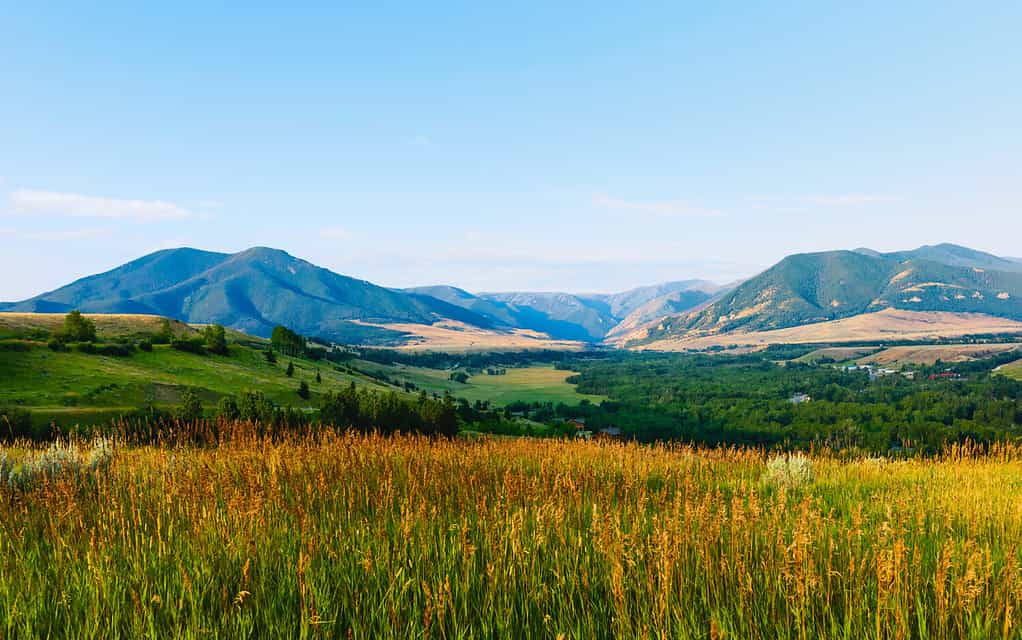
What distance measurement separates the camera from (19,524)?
20.7 ft

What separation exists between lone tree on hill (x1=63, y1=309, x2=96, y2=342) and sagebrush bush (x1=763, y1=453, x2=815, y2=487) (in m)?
130

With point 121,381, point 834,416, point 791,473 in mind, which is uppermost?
point 791,473

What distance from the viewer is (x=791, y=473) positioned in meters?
12.0

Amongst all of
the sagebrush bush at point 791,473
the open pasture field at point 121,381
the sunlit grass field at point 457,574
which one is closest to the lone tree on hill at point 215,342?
the open pasture field at point 121,381

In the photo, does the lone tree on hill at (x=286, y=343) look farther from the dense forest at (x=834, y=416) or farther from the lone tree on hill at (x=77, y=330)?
the dense forest at (x=834, y=416)

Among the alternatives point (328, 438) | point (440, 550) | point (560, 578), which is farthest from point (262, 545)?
point (328, 438)

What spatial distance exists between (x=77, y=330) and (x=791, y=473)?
13245 cm

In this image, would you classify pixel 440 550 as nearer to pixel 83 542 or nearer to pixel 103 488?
pixel 83 542

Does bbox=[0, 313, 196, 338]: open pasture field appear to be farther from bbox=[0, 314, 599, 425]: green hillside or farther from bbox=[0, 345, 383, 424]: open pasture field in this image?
bbox=[0, 345, 383, 424]: open pasture field

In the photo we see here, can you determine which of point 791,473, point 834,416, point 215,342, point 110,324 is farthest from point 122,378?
point 834,416

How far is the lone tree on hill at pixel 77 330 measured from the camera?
10625 centimetres

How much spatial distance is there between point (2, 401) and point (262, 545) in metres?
76.2

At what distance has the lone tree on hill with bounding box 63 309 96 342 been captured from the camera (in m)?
106

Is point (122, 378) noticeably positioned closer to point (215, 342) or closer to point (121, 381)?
point (121, 381)
